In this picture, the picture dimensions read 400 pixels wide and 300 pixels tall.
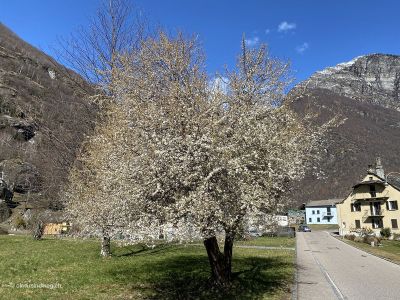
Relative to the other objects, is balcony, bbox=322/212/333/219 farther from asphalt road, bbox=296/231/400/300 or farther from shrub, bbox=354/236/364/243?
asphalt road, bbox=296/231/400/300

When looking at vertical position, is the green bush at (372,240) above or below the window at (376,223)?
below

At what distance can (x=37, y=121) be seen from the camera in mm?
27047

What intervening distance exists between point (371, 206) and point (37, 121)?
60718 mm

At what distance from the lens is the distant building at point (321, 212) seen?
117531mm

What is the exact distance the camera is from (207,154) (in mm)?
9477

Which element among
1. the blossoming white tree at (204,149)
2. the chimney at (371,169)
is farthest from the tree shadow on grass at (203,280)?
the chimney at (371,169)

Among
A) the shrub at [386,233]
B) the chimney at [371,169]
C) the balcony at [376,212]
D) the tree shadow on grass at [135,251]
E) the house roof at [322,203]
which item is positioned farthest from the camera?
→ the house roof at [322,203]

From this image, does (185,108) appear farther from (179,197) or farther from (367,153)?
(367,153)

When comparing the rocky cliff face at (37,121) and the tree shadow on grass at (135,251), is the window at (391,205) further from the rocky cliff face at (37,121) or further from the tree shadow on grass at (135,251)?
the rocky cliff face at (37,121)

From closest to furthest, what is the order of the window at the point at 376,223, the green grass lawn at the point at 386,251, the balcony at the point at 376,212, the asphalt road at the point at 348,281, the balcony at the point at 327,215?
1. the asphalt road at the point at 348,281
2. the green grass lawn at the point at 386,251
3. the balcony at the point at 376,212
4. the window at the point at 376,223
5. the balcony at the point at 327,215

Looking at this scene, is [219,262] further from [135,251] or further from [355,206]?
[355,206]

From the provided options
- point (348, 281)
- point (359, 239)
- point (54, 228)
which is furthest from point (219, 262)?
point (359, 239)

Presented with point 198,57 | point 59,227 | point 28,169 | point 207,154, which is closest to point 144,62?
point 198,57

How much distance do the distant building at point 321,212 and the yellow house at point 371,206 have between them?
43278mm
